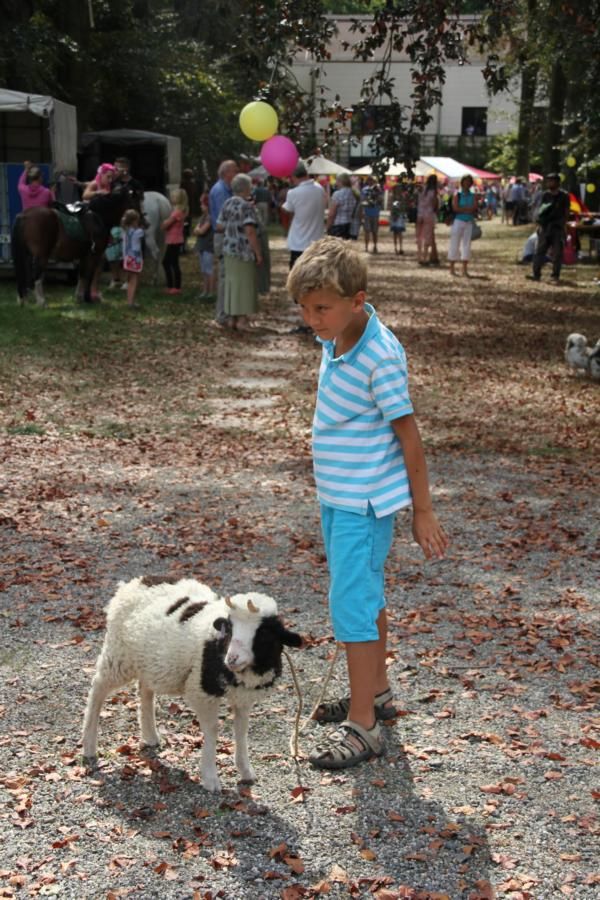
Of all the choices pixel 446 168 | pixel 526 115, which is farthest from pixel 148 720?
pixel 526 115

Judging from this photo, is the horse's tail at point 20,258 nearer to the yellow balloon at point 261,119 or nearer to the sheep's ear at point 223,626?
the yellow balloon at point 261,119

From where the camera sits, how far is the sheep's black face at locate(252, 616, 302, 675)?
3.80m

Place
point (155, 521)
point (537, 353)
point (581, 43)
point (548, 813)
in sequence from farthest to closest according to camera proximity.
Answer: point (581, 43) < point (537, 353) < point (155, 521) < point (548, 813)

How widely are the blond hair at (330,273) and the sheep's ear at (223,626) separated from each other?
1.12m

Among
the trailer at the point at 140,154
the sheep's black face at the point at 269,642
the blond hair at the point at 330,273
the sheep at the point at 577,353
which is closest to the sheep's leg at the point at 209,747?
the sheep's black face at the point at 269,642

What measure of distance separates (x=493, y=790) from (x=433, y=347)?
1184 centimetres

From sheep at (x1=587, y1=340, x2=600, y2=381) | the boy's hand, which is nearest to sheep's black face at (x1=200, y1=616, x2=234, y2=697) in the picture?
the boy's hand

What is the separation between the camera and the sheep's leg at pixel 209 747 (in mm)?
4004

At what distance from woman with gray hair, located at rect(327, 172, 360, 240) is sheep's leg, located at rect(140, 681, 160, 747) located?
601 inches

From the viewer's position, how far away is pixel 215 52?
43.8 m

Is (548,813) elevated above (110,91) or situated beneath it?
situated beneath

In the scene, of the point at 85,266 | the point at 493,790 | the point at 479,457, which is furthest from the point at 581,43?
the point at 493,790

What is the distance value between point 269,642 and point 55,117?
57.1ft

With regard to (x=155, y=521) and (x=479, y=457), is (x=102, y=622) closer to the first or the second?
(x=155, y=521)
